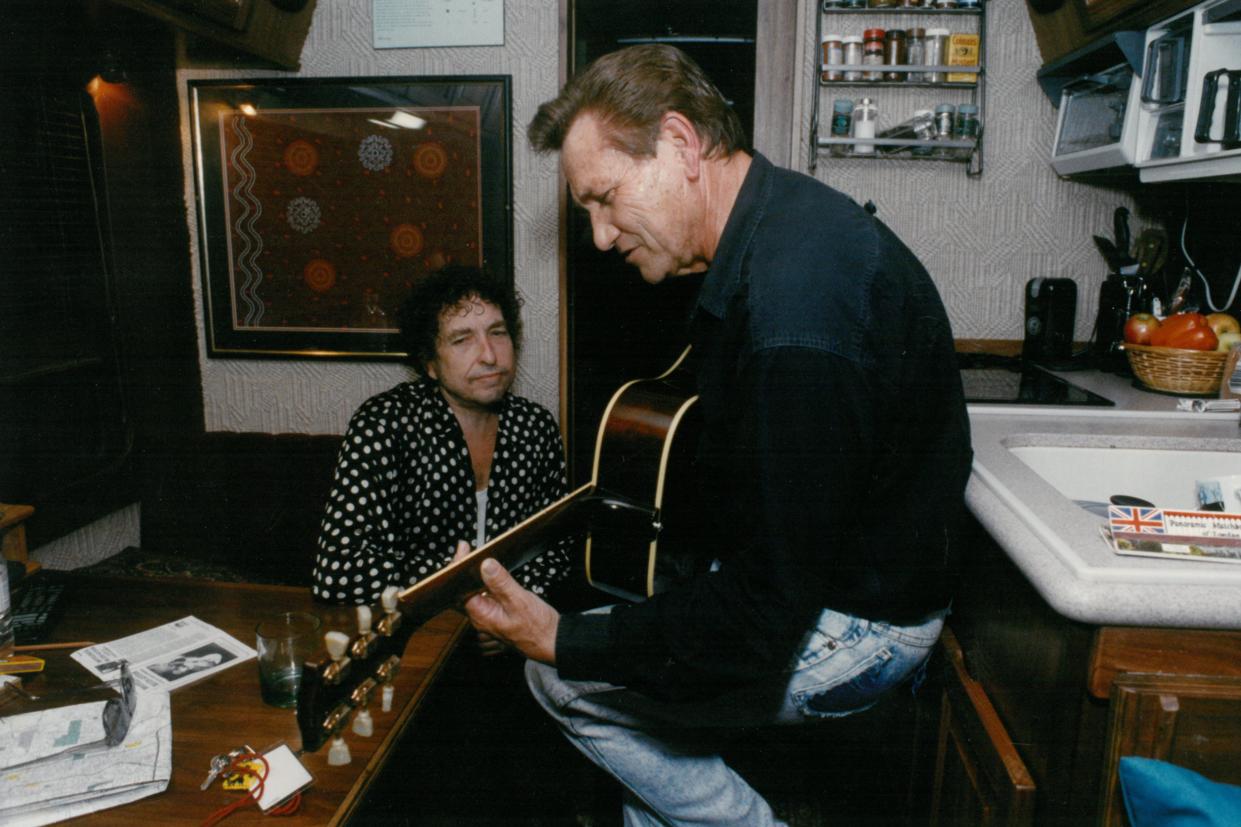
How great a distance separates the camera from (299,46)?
96.6 inches

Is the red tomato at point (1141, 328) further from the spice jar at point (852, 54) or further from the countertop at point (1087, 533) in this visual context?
the spice jar at point (852, 54)

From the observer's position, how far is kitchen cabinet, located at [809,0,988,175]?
2.23 m

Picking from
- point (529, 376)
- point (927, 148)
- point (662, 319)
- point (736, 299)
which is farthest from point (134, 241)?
point (927, 148)

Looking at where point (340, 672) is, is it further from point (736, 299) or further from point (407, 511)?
point (407, 511)

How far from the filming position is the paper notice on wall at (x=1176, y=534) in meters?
0.97

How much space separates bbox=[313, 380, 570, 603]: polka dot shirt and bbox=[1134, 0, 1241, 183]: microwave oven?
1.55 m

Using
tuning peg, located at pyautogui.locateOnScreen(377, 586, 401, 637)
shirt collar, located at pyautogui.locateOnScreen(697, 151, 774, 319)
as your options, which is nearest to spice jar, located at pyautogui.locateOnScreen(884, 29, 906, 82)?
shirt collar, located at pyautogui.locateOnScreen(697, 151, 774, 319)

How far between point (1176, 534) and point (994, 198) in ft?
5.33

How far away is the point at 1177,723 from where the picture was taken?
36.5 inches

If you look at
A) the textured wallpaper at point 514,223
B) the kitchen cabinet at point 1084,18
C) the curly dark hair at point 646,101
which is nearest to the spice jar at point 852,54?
the kitchen cabinet at point 1084,18

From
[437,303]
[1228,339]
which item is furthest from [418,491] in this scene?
[1228,339]

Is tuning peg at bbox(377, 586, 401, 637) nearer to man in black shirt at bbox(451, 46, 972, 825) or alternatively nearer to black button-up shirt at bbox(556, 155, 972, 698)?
man in black shirt at bbox(451, 46, 972, 825)

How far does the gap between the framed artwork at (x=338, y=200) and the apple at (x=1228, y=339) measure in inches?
71.8

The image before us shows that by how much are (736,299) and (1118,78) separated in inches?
60.4
